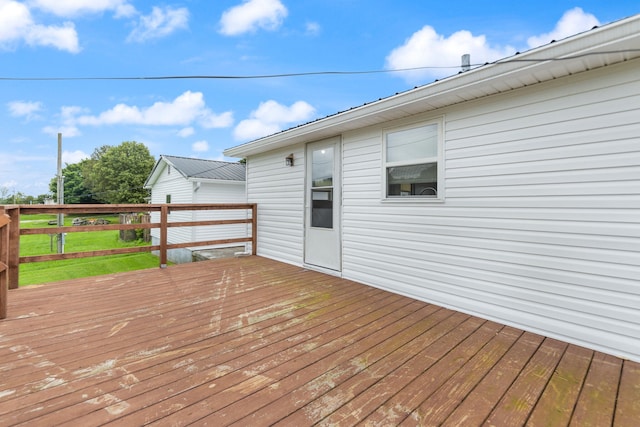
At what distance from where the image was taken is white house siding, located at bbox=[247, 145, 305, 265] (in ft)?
17.2

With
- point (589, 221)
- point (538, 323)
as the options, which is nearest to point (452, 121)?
point (589, 221)

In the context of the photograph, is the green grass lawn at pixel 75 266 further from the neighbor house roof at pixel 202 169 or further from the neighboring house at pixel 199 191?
the neighbor house roof at pixel 202 169

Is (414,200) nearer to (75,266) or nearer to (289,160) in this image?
(289,160)

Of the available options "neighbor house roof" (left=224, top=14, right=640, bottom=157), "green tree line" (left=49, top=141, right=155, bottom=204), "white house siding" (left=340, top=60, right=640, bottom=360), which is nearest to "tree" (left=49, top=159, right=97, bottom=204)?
"green tree line" (left=49, top=141, right=155, bottom=204)

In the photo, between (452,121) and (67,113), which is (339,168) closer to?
(452,121)

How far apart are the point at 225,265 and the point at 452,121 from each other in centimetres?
417

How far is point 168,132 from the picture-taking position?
28.4 metres

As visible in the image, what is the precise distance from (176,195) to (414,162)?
10370 mm

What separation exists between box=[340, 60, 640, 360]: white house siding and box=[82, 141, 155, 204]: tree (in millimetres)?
25720

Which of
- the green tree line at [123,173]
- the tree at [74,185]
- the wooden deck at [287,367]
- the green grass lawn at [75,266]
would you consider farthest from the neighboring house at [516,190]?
the tree at [74,185]

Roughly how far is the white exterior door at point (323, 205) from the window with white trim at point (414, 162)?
978mm

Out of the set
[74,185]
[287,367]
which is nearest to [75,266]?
[287,367]

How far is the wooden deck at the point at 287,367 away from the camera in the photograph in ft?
4.86

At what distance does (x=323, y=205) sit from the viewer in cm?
481
